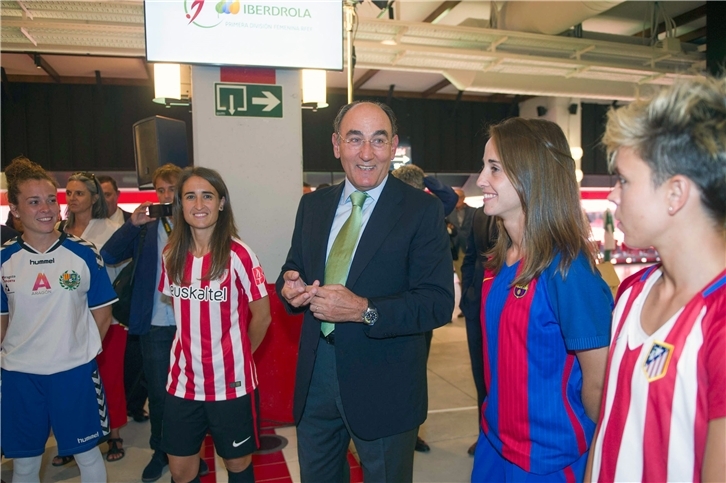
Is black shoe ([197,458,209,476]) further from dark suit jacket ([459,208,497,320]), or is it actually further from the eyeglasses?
the eyeglasses

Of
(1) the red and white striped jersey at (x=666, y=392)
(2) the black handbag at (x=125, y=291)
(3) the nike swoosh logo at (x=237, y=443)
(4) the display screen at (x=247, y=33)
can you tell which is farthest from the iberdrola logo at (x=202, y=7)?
(1) the red and white striped jersey at (x=666, y=392)

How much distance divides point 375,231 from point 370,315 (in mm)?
298

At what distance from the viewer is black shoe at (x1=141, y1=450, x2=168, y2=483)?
3000mm

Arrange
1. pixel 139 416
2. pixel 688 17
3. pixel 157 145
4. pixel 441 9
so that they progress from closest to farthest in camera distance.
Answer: pixel 157 145
pixel 139 416
pixel 441 9
pixel 688 17

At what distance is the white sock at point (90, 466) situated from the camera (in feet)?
8.29

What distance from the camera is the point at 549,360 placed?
1372 mm

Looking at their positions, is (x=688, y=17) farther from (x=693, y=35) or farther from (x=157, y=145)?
(x=157, y=145)

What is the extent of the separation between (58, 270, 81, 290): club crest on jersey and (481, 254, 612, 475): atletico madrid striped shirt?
6.76ft

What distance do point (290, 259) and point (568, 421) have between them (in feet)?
3.72

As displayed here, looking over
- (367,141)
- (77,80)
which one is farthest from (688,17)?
(77,80)

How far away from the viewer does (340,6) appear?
3.56 meters

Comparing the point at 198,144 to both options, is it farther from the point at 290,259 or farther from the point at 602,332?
the point at 602,332

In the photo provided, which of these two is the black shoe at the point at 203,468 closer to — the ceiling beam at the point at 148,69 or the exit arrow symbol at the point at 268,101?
the exit arrow symbol at the point at 268,101

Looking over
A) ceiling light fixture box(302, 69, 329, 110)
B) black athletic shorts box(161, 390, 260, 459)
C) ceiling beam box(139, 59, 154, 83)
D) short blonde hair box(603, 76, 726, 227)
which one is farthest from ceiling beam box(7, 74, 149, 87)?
short blonde hair box(603, 76, 726, 227)
